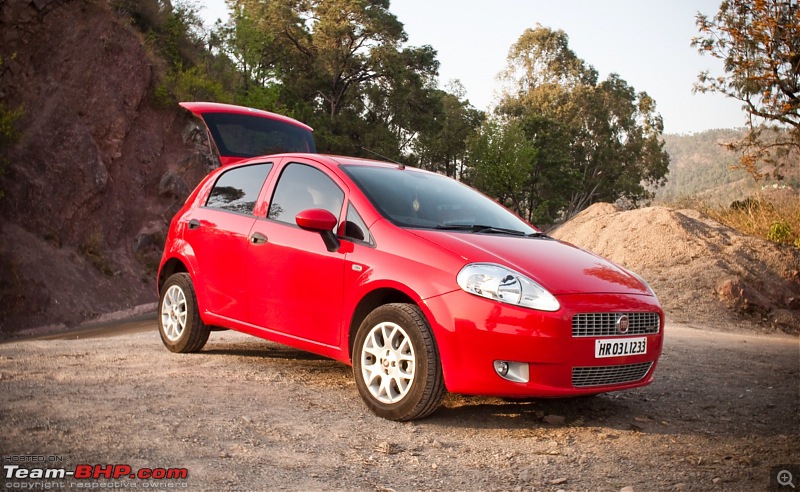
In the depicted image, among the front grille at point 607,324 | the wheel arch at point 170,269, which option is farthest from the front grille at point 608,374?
the wheel arch at point 170,269

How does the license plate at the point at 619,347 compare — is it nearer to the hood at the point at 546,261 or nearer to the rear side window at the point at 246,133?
the hood at the point at 546,261

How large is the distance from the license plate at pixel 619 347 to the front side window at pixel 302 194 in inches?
79.2

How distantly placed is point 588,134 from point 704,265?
4780 cm

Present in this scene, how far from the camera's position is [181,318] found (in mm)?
6719

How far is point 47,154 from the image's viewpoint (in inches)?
767

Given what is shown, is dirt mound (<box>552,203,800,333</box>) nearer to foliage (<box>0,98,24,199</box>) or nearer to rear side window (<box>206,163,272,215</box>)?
rear side window (<box>206,163,272,215</box>)

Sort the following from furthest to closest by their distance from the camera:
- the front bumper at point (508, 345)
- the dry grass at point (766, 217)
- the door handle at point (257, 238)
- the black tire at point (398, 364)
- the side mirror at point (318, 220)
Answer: the dry grass at point (766, 217)
the door handle at point (257, 238)
the side mirror at point (318, 220)
the black tire at point (398, 364)
the front bumper at point (508, 345)

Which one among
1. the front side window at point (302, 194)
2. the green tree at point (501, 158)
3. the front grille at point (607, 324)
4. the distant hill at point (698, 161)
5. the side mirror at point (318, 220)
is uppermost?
the distant hill at point (698, 161)

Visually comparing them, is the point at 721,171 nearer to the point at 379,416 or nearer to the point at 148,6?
the point at 148,6

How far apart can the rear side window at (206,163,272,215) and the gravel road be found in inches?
52.3

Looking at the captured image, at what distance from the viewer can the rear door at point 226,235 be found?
19.6 ft

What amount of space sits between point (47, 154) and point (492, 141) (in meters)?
39.3

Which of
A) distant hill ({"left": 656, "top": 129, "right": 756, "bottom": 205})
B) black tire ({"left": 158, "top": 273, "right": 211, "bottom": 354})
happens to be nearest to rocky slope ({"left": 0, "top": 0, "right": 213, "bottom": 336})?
black tire ({"left": 158, "top": 273, "right": 211, "bottom": 354})

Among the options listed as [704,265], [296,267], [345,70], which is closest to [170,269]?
[296,267]
